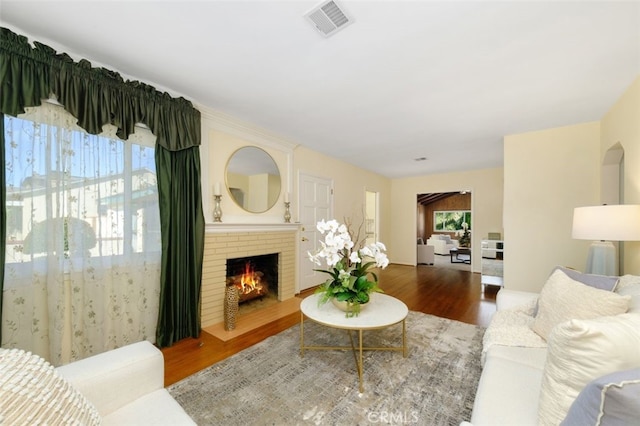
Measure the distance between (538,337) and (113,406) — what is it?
2.30m

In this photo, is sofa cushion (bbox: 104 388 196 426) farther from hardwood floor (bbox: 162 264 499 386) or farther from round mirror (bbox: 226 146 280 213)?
round mirror (bbox: 226 146 280 213)

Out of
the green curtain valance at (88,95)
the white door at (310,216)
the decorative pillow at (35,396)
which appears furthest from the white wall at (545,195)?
the decorative pillow at (35,396)

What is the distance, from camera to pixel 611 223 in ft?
6.24

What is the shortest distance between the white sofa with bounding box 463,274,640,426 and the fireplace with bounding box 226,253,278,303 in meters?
2.73

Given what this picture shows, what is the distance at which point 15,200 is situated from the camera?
1627mm

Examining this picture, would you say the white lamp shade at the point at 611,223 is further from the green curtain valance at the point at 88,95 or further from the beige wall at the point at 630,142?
the green curtain valance at the point at 88,95

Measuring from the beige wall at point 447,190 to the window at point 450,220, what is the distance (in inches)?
205

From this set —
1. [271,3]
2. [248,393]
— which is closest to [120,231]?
[248,393]

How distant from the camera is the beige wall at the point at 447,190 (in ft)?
18.0

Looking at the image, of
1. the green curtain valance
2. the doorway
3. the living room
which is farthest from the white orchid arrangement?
the doorway

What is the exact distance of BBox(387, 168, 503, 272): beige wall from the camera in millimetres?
5484

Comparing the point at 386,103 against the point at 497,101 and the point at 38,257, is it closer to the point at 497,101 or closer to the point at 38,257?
the point at 497,101

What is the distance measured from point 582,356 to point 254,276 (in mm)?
3246

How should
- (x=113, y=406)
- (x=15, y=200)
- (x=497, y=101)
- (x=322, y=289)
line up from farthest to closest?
(x=497, y=101) < (x=322, y=289) < (x=15, y=200) < (x=113, y=406)
